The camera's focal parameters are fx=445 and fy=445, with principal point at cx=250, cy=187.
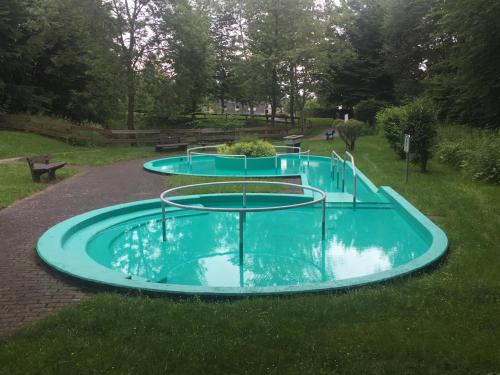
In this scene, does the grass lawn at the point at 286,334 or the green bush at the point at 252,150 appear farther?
the green bush at the point at 252,150

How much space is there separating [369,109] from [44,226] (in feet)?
95.4

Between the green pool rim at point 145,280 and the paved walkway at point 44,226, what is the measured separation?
0.19 m

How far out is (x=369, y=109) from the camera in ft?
109

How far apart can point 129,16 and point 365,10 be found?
73.6ft

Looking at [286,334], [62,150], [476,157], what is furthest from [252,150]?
[286,334]

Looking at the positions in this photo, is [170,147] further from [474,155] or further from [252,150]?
[474,155]

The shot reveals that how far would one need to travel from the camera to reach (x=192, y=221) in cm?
941

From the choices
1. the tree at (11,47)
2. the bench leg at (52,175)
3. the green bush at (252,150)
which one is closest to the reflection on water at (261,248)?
the bench leg at (52,175)

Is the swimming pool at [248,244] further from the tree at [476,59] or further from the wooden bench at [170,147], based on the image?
the wooden bench at [170,147]

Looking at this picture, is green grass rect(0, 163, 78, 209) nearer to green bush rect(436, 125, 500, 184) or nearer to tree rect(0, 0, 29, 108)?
green bush rect(436, 125, 500, 184)

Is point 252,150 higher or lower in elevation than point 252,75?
lower

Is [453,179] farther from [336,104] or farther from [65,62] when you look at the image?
[336,104]

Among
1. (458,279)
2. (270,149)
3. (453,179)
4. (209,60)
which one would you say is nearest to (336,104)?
(209,60)

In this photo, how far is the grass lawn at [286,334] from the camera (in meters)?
3.37
